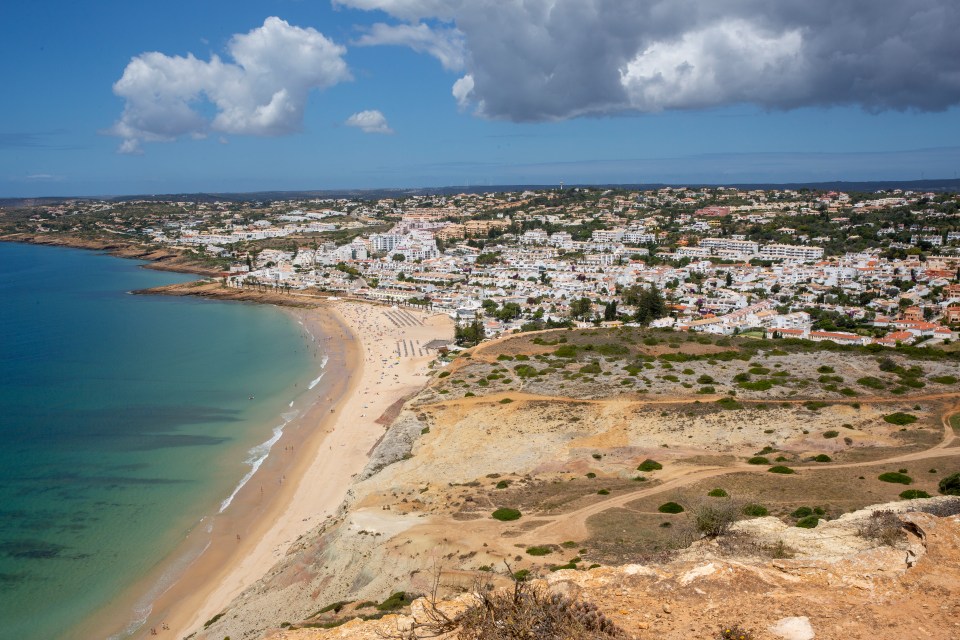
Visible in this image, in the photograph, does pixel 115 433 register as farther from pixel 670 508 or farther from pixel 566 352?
pixel 670 508

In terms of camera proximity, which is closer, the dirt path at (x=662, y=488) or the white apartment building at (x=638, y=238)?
the dirt path at (x=662, y=488)

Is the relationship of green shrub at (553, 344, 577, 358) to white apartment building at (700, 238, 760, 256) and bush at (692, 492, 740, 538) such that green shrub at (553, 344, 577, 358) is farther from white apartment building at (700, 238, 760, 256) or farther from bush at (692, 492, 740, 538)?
white apartment building at (700, 238, 760, 256)

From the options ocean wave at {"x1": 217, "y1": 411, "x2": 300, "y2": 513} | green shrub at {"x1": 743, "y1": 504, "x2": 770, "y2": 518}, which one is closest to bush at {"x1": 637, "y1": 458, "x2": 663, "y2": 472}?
green shrub at {"x1": 743, "y1": 504, "x2": 770, "y2": 518}

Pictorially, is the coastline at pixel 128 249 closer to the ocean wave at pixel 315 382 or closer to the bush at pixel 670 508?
the ocean wave at pixel 315 382

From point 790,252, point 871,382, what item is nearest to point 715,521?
point 871,382

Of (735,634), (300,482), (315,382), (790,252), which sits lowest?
(300,482)

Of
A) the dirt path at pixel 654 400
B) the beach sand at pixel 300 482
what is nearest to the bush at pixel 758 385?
the dirt path at pixel 654 400

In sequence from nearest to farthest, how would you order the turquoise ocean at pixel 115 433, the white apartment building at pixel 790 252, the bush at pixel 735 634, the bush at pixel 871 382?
the bush at pixel 735 634 < the turquoise ocean at pixel 115 433 < the bush at pixel 871 382 < the white apartment building at pixel 790 252
